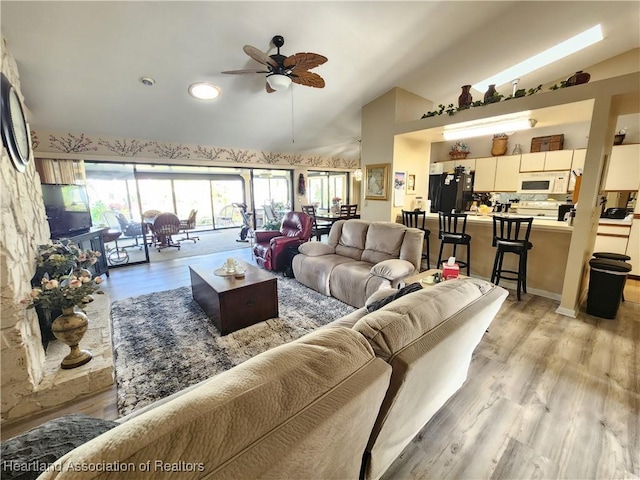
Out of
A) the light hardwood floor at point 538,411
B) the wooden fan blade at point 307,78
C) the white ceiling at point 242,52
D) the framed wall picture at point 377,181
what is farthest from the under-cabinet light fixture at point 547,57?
the light hardwood floor at point 538,411

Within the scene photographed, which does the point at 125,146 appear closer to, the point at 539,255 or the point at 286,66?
the point at 286,66

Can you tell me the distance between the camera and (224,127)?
4.94m

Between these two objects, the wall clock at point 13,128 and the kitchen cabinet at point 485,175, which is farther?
the kitchen cabinet at point 485,175

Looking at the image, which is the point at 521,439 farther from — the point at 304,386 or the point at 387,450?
the point at 304,386

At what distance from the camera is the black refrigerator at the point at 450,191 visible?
5.40 meters

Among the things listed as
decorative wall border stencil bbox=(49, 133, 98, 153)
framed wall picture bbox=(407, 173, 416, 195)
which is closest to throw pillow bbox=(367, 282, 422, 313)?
framed wall picture bbox=(407, 173, 416, 195)

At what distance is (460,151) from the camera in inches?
235

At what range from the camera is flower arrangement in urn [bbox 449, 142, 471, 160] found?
5.98 meters

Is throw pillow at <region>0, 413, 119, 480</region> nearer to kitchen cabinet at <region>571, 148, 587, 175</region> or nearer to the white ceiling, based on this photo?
the white ceiling

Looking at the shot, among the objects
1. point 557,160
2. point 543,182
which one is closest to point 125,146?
point 543,182

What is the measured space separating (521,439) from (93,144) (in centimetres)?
634

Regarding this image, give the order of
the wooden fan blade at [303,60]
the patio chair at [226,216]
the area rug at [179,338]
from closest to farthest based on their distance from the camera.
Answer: the area rug at [179,338], the wooden fan blade at [303,60], the patio chair at [226,216]

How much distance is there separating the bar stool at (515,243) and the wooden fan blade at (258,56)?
327cm

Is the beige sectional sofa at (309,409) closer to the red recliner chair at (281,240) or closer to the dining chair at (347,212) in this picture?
the red recliner chair at (281,240)
